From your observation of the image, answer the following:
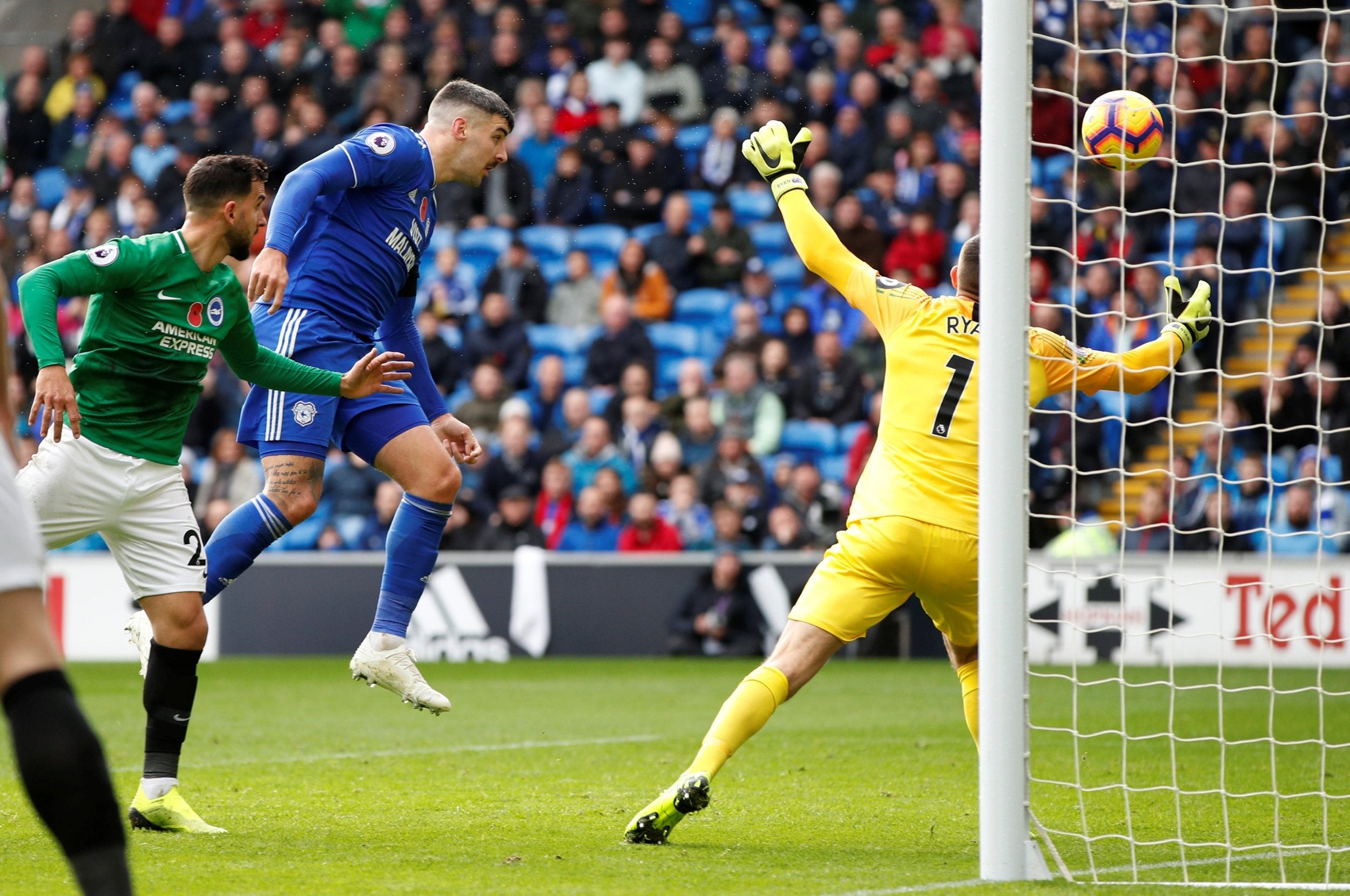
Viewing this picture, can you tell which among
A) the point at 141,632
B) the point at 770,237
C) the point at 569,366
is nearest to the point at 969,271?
the point at 141,632

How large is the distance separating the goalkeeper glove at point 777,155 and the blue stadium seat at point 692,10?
45.2 ft

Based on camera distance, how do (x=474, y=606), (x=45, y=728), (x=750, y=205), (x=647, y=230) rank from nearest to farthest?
1. (x=45, y=728)
2. (x=474, y=606)
3. (x=647, y=230)
4. (x=750, y=205)

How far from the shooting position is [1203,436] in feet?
48.1

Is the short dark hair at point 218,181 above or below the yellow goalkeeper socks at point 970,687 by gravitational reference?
→ above

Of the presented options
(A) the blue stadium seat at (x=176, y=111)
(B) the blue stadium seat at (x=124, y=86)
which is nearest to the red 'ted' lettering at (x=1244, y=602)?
(A) the blue stadium seat at (x=176, y=111)

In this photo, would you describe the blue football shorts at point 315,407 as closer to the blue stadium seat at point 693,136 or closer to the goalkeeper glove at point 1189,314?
the goalkeeper glove at point 1189,314

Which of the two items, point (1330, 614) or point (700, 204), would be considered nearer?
point (1330, 614)

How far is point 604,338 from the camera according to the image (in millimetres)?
16172

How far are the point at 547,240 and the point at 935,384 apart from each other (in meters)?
12.7

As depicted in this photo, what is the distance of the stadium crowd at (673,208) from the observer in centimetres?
1453

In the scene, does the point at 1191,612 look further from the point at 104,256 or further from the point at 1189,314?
the point at 104,256

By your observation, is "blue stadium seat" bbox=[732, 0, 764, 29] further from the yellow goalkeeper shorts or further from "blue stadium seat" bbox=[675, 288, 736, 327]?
the yellow goalkeeper shorts

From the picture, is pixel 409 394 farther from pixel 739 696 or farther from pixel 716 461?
pixel 716 461

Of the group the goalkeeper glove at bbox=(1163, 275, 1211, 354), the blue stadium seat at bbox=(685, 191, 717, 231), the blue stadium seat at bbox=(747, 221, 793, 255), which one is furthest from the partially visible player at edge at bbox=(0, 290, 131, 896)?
the blue stadium seat at bbox=(685, 191, 717, 231)
